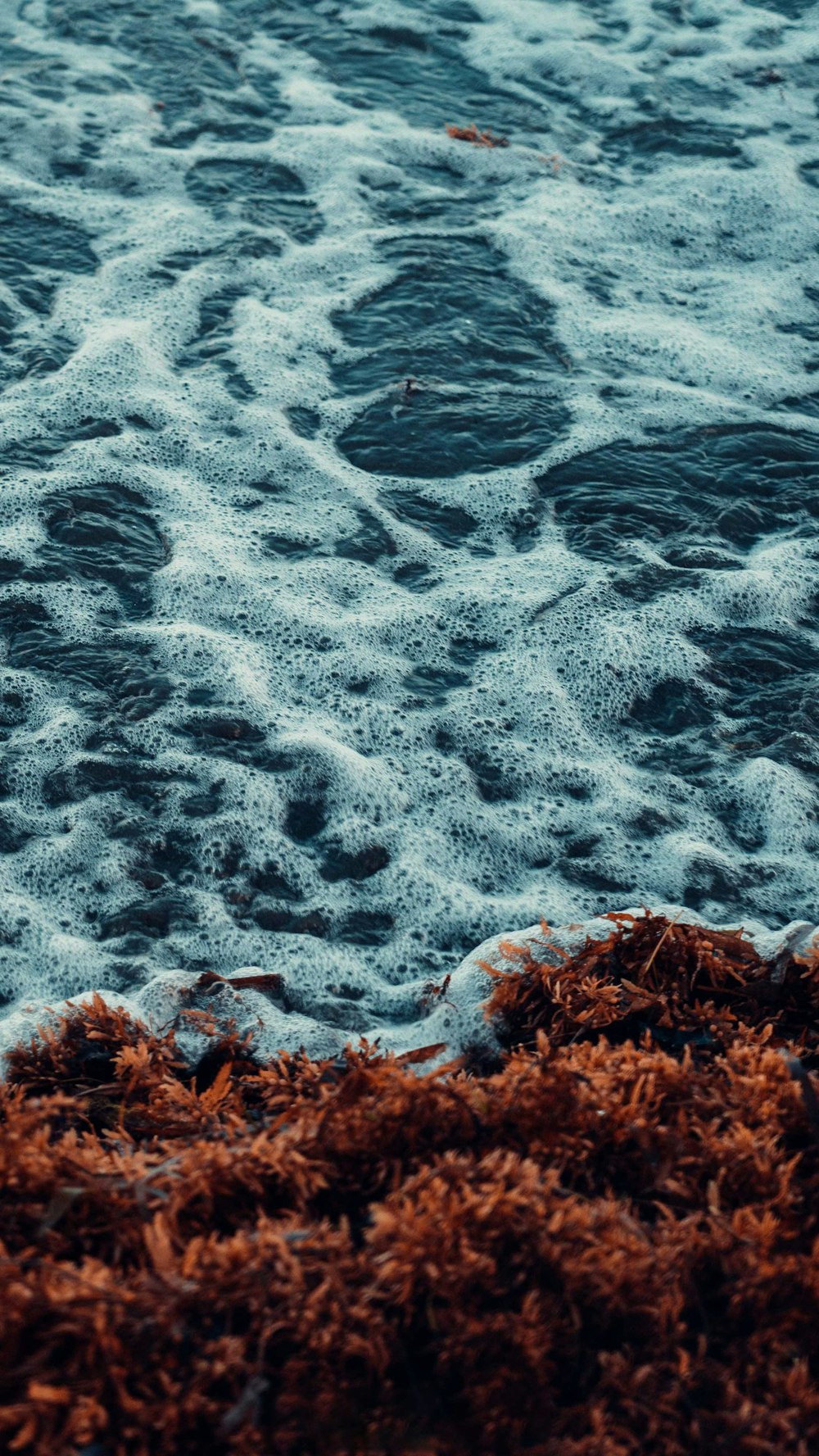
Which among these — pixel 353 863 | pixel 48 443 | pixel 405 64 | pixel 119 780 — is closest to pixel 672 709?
pixel 353 863

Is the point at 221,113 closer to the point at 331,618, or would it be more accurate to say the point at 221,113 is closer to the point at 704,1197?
the point at 331,618

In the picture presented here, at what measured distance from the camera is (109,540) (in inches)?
138

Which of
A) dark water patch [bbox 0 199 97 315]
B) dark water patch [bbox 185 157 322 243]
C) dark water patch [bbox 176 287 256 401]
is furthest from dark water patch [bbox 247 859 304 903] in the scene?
dark water patch [bbox 185 157 322 243]

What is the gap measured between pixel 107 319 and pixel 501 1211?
12.5ft

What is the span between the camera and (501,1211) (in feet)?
4.98

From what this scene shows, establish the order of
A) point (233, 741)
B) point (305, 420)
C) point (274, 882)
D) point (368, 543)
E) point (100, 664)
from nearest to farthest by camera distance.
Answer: point (274, 882) → point (233, 741) → point (100, 664) → point (368, 543) → point (305, 420)

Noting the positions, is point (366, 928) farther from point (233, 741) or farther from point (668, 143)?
point (668, 143)

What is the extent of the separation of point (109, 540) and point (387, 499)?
90 cm

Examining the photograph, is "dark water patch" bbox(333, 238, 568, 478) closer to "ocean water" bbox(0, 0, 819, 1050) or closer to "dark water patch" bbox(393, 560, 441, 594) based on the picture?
"ocean water" bbox(0, 0, 819, 1050)

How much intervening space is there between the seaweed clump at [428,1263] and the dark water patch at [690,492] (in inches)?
79.1

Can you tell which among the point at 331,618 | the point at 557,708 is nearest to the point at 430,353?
the point at 331,618

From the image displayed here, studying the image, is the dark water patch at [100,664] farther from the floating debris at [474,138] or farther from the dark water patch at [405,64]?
the dark water patch at [405,64]

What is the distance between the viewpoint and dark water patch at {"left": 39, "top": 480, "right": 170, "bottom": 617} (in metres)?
3.36

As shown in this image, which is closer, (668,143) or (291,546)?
(291,546)
